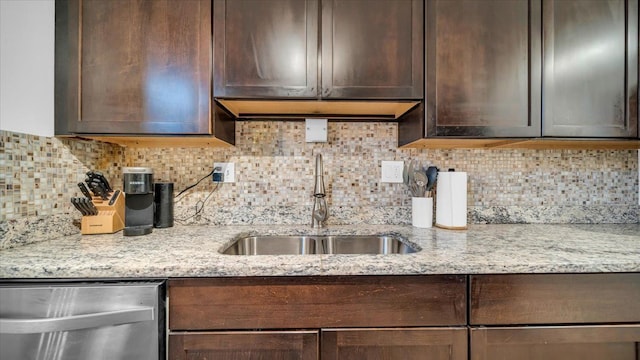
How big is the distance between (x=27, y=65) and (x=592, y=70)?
2239 mm

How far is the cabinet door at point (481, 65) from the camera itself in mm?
1151

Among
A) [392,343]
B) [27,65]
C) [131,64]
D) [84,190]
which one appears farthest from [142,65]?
[392,343]

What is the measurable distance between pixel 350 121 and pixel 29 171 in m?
1.34

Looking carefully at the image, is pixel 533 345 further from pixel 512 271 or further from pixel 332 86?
pixel 332 86

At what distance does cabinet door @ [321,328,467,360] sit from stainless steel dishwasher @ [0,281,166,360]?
1.69 ft

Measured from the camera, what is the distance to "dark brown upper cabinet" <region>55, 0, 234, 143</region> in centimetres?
112

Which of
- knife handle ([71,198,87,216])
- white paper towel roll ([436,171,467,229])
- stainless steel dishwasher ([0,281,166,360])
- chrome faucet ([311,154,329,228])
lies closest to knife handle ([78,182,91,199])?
knife handle ([71,198,87,216])

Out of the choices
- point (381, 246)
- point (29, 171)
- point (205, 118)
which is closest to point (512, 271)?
point (381, 246)

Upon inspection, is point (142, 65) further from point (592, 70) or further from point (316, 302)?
point (592, 70)

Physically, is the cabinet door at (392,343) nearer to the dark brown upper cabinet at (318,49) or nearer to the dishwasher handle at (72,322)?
the dishwasher handle at (72,322)

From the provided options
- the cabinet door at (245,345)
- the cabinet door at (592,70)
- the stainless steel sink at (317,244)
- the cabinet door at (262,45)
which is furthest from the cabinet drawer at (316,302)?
the cabinet door at (592,70)

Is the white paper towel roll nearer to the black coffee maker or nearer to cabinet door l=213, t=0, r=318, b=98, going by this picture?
cabinet door l=213, t=0, r=318, b=98

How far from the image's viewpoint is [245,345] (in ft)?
2.77

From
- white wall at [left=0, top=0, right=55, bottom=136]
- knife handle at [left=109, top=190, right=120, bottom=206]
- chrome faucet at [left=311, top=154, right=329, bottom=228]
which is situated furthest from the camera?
chrome faucet at [left=311, top=154, right=329, bottom=228]
